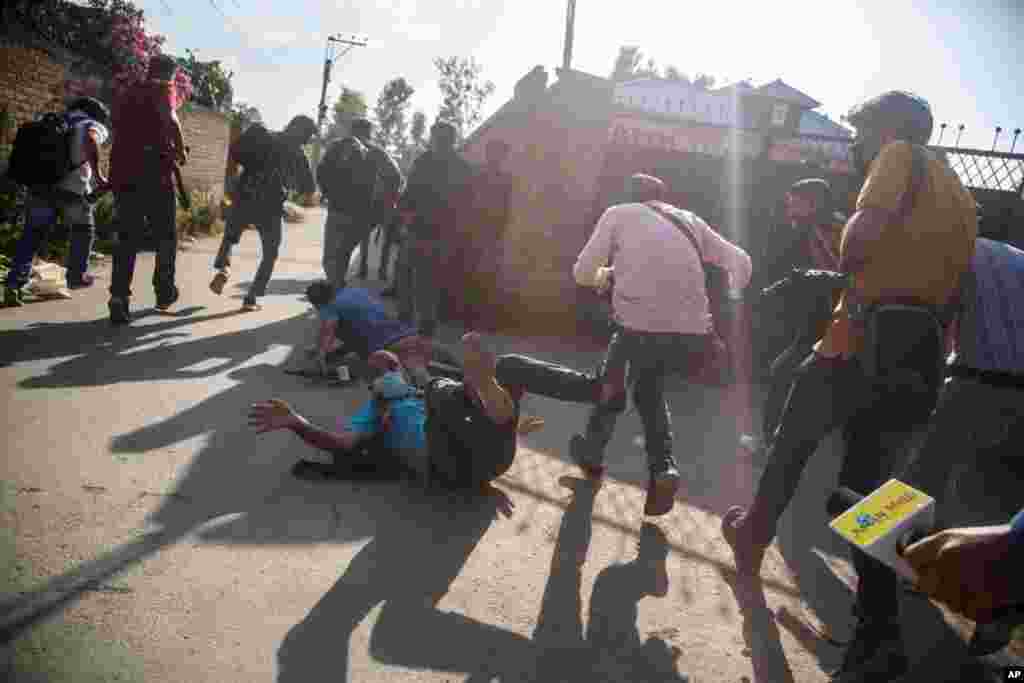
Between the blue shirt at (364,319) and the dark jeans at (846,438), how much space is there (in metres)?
2.68

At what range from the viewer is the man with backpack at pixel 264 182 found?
6.90m

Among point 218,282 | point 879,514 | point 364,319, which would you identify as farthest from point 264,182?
point 879,514

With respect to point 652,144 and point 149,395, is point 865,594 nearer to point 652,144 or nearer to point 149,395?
point 149,395

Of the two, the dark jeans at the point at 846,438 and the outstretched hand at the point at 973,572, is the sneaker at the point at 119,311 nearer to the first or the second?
the dark jeans at the point at 846,438

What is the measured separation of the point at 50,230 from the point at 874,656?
22.4 ft

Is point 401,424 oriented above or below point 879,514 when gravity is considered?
below

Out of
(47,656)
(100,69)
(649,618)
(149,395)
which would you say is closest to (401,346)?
(149,395)

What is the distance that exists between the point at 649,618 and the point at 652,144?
679cm

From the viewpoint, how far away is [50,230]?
611cm

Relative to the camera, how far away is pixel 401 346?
4.69 meters

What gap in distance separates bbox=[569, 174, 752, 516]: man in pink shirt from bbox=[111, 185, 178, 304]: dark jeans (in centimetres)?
401

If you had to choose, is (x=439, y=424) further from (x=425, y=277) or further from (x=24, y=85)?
(x=24, y=85)

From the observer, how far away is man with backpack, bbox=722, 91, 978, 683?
244cm

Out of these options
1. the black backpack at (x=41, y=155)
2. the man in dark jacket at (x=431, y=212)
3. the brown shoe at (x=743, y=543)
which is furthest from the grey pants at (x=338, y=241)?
the brown shoe at (x=743, y=543)
